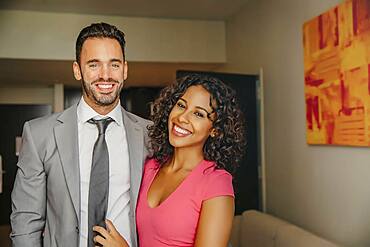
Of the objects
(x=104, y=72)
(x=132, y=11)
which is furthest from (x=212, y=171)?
(x=132, y=11)

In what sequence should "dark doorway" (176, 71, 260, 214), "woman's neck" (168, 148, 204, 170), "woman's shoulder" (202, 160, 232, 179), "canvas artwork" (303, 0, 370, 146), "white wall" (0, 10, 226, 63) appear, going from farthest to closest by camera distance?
"white wall" (0, 10, 226, 63) < "dark doorway" (176, 71, 260, 214) < "canvas artwork" (303, 0, 370, 146) < "woman's neck" (168, 148, 204, 170) < "woman's shoulder" (202, 160, 232, 179)

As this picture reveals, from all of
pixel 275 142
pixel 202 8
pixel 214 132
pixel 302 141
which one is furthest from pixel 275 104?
pixel 214 132

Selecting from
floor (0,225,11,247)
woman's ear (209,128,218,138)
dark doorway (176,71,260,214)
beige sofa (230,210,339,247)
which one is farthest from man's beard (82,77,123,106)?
floor (0,225,11,247)

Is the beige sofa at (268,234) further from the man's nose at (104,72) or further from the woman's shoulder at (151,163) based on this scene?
the man's nose at (104,72)

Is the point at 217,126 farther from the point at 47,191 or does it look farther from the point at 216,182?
the point at 47,191

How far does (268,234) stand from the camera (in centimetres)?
278

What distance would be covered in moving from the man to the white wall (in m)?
2.84

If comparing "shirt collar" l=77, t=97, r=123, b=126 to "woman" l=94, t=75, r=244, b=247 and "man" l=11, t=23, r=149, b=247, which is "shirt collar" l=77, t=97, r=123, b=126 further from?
"woman" l=94, t=75, r=244, b=247

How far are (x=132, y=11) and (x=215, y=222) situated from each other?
320 cm

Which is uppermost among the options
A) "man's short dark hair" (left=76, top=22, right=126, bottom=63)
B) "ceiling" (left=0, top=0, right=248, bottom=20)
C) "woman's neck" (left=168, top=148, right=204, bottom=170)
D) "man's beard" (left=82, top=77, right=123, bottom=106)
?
"ceiling" (left=0, top=0, right=248, bottom=20)

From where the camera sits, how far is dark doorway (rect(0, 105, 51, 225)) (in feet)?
21.1

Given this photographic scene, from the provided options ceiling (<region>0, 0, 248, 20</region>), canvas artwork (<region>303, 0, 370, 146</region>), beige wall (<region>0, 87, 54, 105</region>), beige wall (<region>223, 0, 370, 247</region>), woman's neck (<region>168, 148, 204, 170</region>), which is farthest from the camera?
beige wall (<region>0, 87, 54, 105</region>)

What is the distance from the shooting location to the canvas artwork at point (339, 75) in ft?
6.81

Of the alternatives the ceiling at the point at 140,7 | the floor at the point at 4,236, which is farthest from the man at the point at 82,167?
the floor at the point at 4,236
